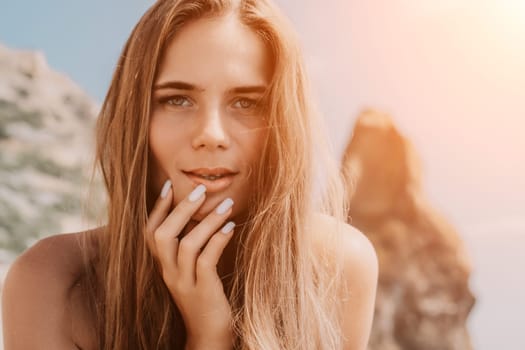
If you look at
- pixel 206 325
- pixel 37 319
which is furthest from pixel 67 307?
pixel 206 325

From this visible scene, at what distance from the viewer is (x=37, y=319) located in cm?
148

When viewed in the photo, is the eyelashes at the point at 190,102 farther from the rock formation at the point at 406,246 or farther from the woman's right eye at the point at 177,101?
the rock formation at the point at 406,246

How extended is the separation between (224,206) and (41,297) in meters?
0.50

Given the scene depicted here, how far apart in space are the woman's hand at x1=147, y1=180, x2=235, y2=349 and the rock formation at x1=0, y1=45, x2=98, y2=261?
822 centimetres

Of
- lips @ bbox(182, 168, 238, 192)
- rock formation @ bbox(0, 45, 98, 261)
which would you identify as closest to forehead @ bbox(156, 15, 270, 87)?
lips @ bbox(182, 168, 238, 192)

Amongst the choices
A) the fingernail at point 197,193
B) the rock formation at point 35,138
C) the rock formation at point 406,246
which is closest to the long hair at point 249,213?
the fingernail at point 197,193

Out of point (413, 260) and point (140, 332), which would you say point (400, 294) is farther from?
point (140, 332)

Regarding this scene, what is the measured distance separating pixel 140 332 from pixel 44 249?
1.10 feet

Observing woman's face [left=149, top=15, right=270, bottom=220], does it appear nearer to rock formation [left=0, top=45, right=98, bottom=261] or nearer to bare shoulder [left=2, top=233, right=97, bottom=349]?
bare shoulder [left=2, top=233, right=97, bottom=349]

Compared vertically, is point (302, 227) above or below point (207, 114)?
below

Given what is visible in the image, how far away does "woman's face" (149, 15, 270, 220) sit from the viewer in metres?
1.37

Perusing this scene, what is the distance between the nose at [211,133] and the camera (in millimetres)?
1339

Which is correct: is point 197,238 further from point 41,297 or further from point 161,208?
point 41,297

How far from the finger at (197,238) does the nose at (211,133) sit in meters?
0.16
